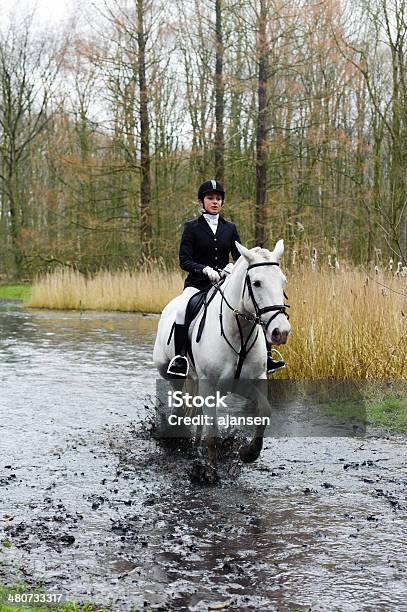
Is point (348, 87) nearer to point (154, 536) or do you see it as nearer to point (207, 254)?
point (207, 254)

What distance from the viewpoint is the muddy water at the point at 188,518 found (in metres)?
4.17

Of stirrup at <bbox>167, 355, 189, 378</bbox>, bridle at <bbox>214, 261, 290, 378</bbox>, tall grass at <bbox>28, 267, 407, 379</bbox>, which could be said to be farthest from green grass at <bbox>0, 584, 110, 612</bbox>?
tall grass at <bbox>28, 267, 407, 379</bbox>

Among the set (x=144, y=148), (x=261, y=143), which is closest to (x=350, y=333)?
(x=261, y=143)

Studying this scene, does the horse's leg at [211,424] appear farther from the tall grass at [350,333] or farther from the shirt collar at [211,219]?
the tall grass at [350,333]

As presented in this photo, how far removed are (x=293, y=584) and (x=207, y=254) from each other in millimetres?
3835

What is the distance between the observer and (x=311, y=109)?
27641 mm

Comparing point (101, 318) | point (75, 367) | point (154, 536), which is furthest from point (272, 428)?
point (101, 318)

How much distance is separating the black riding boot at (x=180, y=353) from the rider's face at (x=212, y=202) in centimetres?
116

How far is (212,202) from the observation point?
24.3 feet

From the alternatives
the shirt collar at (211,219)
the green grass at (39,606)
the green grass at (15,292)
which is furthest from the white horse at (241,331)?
the green grass at (15,292)

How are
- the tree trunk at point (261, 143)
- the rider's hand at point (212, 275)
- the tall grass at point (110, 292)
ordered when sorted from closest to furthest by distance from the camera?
the rider's hand at point (212, 275) → the tall grass at point (110, 292) → the tree trunk at point (261, 143)

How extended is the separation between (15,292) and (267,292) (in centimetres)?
2935

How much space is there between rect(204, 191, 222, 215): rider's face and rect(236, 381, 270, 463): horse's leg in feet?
5.97

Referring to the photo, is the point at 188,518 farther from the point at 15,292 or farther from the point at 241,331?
the point at 15,292
